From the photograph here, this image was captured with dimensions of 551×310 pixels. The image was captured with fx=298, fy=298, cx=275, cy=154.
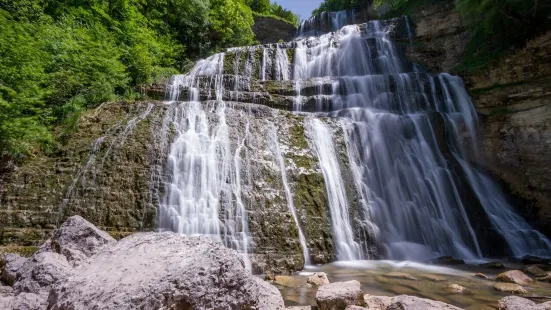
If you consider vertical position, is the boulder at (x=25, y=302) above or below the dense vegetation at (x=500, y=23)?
below

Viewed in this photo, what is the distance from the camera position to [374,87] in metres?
11.8

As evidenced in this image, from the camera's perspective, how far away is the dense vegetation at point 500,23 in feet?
31.3

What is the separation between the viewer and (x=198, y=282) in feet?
6.54

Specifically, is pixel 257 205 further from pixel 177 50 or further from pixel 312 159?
pixel 177 50

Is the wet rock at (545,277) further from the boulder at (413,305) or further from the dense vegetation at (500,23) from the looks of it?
the dense vegetation at (500,23)

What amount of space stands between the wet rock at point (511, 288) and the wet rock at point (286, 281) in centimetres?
294

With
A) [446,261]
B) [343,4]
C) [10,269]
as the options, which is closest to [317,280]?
[446,261]

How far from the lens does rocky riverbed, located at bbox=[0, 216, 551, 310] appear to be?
194cm

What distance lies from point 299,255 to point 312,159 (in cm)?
268

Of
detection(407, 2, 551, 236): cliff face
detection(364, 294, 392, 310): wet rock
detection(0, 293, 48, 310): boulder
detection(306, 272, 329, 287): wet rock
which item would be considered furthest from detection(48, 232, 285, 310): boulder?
detection(407, 2, 551, 236): cliff face

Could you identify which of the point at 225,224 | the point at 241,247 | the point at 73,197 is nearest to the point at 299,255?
the point at 241,247

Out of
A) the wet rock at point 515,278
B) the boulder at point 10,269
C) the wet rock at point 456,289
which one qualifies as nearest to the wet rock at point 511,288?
Answer: the wet rock at point 515,278

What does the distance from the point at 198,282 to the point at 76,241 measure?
285 centimetres

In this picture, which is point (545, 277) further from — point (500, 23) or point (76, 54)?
point (76, 54)
